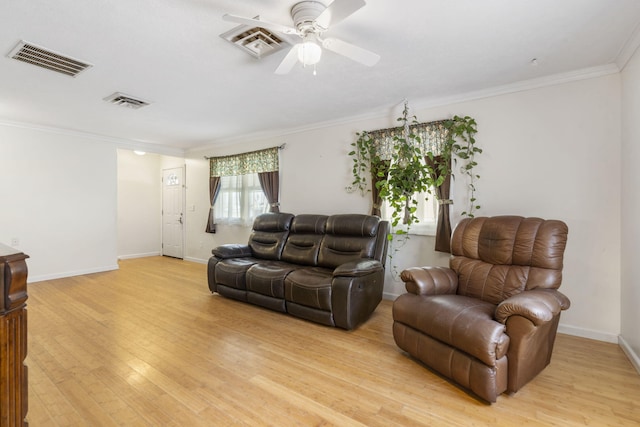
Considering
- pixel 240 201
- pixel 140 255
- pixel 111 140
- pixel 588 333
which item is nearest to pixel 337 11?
pixel 588 333

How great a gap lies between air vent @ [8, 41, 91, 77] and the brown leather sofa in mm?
2382

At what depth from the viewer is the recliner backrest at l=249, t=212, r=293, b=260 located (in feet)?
13.3

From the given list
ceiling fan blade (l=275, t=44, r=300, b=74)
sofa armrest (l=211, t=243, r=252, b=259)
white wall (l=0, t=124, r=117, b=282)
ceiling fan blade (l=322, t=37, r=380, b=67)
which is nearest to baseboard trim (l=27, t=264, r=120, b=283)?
white wall (l=0, t=124, r=117, b=282)

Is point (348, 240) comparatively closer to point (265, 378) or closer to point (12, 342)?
point (265, 378)

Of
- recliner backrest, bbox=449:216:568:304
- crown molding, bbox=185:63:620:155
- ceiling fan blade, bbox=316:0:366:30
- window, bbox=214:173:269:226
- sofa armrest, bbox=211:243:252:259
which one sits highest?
crown molding, bbox=185:63:620:155

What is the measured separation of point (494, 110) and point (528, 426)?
9.38 ft

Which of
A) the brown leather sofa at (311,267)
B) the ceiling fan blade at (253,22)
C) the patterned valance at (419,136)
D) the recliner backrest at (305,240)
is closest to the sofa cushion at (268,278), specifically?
the brown leather sofa at (311,267)

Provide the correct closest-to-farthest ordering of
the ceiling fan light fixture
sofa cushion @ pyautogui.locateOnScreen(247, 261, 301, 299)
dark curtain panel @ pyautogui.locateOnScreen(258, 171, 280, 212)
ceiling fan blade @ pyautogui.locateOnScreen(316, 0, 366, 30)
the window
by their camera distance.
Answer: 1. ceiling fan blade @ pyautogui.locateOnScreen(316, 0, 366, 30)
2. the ceiling fan light fixture
3. sofa cushion @ pyautogui.locateOnScreen(247, 261, 301, 299)
4. dark curtain panel @ pyautogui.locateOnScreen(258, 171, 280, 212)
5. the window

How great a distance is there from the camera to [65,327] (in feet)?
9.56

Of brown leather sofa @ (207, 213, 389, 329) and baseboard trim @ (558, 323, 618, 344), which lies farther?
brown leather sofa @ (207, 213, 389, 329)

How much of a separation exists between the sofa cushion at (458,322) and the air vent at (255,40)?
2.25 meters

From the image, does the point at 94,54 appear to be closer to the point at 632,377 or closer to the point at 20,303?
the point at 20,303

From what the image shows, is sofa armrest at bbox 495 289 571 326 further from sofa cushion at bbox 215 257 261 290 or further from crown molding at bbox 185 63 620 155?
sofa cushion at bbox 215 257 261 290

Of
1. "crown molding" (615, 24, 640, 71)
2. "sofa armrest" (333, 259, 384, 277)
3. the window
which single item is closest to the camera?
"crown molding" (615, 24, 640, 71)
